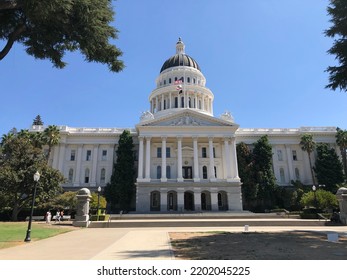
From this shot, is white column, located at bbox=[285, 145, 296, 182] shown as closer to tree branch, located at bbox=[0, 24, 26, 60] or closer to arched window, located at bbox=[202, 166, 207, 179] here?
arched window, located at bbox=[202, 166, 207, 179]

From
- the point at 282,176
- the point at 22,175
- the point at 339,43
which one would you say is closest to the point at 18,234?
the point at 22,175

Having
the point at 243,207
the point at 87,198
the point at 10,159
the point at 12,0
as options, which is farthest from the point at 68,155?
the point at 12,0

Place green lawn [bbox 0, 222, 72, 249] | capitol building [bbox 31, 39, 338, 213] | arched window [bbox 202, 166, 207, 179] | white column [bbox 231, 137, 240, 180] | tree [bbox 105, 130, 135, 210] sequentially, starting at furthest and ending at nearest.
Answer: arched window [bbox 202, 166, 207, 179]
tree [bbox 105, 130, 135, 210]
white column [bbox 231, 137, 240, 180]
capitol building [bbox 31, 39, 338, 213]
green lawn [bbox 0, 222, 72, 249]

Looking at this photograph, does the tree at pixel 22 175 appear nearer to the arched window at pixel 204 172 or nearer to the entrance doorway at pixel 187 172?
the entrance doorway at pixel 187 172

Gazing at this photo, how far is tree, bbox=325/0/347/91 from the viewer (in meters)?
19.0

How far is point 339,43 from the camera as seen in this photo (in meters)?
19.4

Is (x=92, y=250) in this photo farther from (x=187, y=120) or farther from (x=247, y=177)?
(x=247, y=177)

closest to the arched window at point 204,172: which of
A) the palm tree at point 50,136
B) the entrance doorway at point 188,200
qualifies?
the entrance doorway at point 188,200

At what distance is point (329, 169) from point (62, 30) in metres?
54.1

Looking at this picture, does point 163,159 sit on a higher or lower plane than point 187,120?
lower

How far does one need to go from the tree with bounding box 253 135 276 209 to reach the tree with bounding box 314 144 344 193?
32.3 feet

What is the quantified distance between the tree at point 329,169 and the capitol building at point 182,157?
3.71 metres

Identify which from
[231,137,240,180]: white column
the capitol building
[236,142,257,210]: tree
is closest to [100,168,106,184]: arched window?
the capitol building

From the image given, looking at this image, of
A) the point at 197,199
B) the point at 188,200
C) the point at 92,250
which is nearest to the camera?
the point at 92,250
